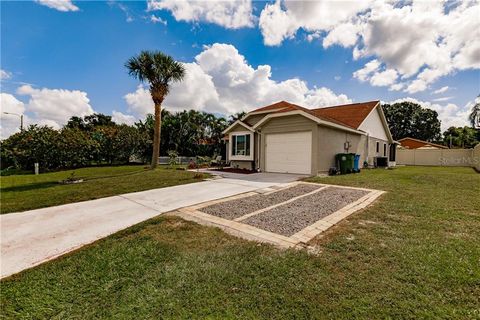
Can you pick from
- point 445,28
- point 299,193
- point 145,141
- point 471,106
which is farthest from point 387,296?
point 471,106

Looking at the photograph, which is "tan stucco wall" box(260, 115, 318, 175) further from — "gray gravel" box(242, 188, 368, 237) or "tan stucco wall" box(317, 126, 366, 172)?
"gray gravel" box(242, 188, 368, 237)

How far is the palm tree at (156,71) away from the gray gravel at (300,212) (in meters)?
13.4

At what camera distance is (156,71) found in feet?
51.2

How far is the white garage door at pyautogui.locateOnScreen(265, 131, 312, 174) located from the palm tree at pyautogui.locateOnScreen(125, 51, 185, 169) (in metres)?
8.52

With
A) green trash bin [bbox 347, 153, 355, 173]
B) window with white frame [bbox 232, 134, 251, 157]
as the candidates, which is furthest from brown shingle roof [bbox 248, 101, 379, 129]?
green trash bin [bbox 347, 153, 355, 173]

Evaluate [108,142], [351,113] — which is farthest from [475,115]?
[108,142]

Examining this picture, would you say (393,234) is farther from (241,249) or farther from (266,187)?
(266,187)

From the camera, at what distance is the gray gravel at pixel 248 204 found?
5.10 m

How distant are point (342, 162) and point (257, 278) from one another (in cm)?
1132

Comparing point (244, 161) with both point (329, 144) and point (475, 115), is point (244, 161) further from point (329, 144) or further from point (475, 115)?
point (475, 115)

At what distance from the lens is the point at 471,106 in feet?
84.9

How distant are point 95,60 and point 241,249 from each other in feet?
45.4

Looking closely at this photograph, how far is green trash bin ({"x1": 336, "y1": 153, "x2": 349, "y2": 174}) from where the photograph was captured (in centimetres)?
1232

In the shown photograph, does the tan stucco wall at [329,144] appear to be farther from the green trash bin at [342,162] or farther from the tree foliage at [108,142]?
the tree foliage at [108,142]
